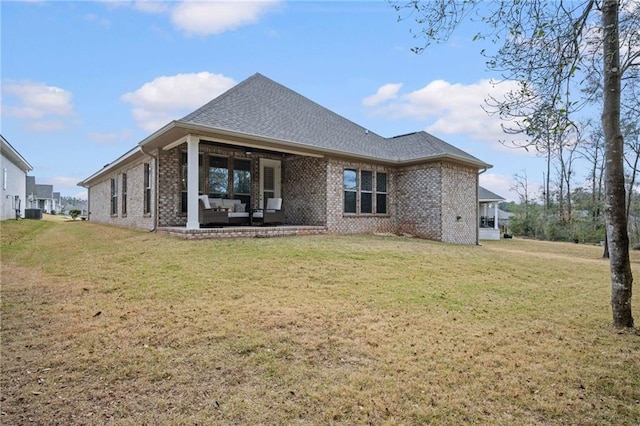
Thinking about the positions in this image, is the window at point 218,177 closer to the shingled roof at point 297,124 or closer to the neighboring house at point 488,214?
the shingled roof at point 297,124

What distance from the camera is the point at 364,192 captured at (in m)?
14.6

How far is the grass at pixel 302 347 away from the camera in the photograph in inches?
107

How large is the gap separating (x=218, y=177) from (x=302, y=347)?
10524 mm

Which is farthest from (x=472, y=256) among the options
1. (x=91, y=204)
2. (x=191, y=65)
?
(x=91, y=204)

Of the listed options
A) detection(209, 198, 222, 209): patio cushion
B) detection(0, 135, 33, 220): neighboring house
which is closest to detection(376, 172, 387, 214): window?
detection(209, 198, 222, 209): patio cushion

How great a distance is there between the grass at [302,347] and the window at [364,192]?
7.09 m

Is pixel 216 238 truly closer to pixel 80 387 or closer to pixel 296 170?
pixel 296 170

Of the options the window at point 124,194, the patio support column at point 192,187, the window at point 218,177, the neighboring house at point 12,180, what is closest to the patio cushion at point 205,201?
the patio support column at point 192,187

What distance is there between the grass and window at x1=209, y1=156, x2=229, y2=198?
238 inches

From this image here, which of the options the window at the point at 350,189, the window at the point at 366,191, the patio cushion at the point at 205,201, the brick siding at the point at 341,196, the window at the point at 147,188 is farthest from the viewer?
the window at the point at 366,191

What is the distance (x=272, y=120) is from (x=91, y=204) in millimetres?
20366

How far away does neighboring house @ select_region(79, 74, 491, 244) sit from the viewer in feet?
39.9

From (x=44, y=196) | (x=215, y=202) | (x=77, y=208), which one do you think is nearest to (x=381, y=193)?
(x=215, y=202)

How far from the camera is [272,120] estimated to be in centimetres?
1301
